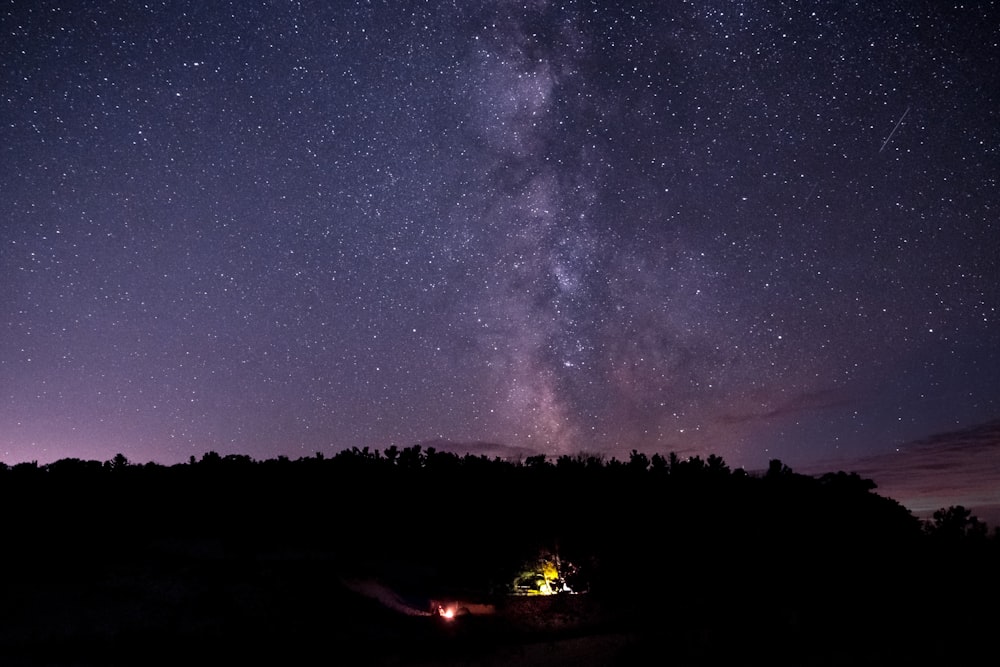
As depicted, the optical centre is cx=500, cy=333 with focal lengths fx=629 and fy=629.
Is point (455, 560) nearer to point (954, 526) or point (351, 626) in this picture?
point (351, 626)

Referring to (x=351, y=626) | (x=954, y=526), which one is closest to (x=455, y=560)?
(x=351, y=626)

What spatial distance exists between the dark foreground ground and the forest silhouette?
0.06m

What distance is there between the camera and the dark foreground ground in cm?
1347

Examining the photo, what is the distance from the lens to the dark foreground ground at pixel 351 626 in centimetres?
1347

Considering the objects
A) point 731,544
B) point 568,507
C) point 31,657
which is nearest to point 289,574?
point 31,657

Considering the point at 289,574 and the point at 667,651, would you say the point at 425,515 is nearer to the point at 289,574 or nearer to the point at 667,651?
the point at 289,574

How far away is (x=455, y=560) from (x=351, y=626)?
5233mm

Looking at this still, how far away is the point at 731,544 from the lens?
69.4 feet

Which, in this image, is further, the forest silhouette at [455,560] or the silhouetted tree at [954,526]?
the silhouetted tree at [954,526]

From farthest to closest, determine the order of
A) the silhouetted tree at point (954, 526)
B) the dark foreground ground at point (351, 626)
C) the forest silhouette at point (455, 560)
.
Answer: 1. the silhouetted tree at point (954, 526)
2. the forest silhouette at point (455, 560)
3. the dark foreground ground at point (351, 626)

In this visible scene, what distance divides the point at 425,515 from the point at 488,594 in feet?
16.6

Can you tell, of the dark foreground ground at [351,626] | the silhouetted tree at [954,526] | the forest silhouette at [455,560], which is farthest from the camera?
the silhouetted tree at [954,526]

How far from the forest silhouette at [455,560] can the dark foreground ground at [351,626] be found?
6 cm

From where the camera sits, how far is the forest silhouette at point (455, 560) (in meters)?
14.4
